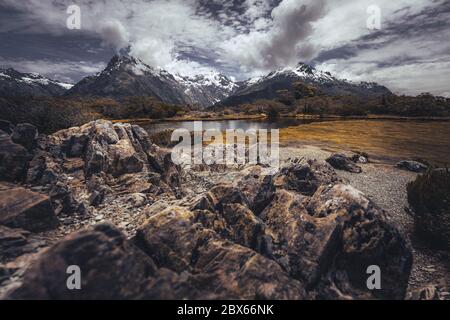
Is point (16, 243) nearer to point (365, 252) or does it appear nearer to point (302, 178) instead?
point (365, 252)

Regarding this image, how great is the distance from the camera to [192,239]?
844 centimetres

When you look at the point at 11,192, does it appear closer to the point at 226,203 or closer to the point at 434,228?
the point at 226,203

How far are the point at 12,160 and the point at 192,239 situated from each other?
11630 millimetres

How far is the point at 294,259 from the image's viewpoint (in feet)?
28.7

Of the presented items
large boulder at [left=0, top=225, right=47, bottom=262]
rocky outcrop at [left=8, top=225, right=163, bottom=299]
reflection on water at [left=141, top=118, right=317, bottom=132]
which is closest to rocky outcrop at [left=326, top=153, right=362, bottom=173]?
rocky outcrop at [left=8, top=225, right=163, bottom=299]

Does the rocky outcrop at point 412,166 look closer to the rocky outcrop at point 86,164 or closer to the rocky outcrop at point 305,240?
the rocky outcrop at point 305,240

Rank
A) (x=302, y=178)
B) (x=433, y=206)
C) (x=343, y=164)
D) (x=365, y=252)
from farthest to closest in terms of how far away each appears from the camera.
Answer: (x=343, y=164) < (x=302, y=178) < (x=433, y=206) < (x=365, y=252)

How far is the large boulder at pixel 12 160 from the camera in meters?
12.6

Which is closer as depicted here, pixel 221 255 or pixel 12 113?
pixel 221 255

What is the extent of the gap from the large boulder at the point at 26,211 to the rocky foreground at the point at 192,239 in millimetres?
40

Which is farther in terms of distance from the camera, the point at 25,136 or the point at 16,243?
the point at 25,136

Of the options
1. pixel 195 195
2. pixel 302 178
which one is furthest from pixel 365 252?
pixel 195 195
